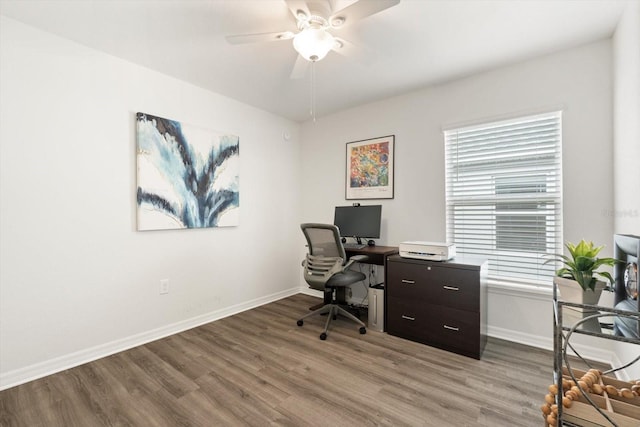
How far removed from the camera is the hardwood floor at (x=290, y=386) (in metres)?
1.62

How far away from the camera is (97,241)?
2322mm

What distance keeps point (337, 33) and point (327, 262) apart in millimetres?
1937

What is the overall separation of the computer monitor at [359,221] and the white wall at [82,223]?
140cm

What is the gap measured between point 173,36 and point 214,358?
2529mm

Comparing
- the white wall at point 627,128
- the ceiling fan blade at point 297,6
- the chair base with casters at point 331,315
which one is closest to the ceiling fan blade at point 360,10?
the ceiling fan blade at point 297,6

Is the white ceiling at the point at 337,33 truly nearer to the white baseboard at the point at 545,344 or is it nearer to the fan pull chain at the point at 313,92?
the fan pull chain at the point at 313,92

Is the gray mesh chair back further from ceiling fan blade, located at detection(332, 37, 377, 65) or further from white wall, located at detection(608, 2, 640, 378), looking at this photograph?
white wall, located at detection(608, 2, 640, 378)

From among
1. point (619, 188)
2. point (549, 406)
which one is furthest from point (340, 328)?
point (619, 188)

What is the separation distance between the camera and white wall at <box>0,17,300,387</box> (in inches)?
77.3

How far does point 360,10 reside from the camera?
5.27 ft

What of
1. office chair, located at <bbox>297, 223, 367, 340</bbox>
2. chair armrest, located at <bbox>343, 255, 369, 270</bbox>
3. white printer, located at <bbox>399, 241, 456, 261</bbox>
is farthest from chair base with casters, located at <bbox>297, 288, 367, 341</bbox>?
white printer, located at <bbox>399, 241, 456, 261</bbox>

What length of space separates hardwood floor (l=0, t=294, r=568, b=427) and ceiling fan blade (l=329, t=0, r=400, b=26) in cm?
229

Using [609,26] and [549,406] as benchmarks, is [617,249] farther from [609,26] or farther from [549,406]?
[609,26]

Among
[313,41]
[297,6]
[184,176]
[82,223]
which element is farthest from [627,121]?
[82,223]
